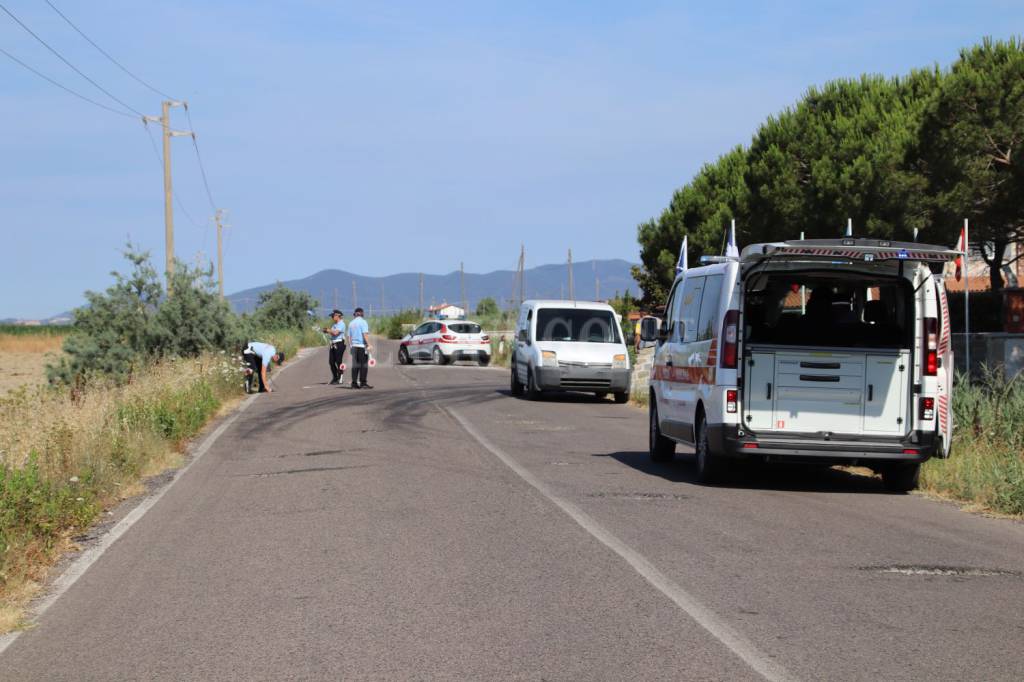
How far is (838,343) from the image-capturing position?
42.3 feet

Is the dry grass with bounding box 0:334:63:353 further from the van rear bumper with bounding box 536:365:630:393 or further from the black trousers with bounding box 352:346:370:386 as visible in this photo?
the van rear bumper with bounding box 536:365:630:393

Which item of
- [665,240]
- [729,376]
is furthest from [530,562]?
[665,240]

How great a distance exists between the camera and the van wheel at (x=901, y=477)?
41.9ft

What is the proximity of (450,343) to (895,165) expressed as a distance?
1795 cm

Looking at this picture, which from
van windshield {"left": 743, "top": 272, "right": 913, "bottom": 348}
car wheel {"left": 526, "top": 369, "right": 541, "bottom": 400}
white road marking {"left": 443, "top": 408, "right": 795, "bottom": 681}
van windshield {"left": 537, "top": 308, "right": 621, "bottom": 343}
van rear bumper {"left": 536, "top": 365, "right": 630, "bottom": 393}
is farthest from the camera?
van windshield {"left": 537, "top": 308, "right": 621, "bottom": 343}

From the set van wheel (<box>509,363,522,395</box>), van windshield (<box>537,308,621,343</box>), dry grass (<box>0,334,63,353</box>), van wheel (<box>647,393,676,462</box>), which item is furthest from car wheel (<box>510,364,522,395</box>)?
dry grass (<box>0,334,63,353</box>)

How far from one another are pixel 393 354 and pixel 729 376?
1903 inches

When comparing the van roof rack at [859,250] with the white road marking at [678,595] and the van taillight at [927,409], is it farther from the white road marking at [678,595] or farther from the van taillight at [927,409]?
the white road marking at [678,595]

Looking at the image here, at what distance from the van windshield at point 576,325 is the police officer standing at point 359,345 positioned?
4565 mm

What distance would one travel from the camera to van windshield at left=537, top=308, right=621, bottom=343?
88.6 feet

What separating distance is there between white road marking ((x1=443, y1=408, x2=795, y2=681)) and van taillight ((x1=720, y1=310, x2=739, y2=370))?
215cm

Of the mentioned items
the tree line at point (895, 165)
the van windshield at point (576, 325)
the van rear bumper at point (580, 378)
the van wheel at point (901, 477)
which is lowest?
the van wheel at point (901, 477)

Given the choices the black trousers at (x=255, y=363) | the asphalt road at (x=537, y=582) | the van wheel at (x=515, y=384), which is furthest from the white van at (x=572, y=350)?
the asphalt road at (x=537, y=582)

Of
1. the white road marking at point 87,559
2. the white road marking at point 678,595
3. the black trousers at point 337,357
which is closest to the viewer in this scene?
the white road marking at point 678,595
